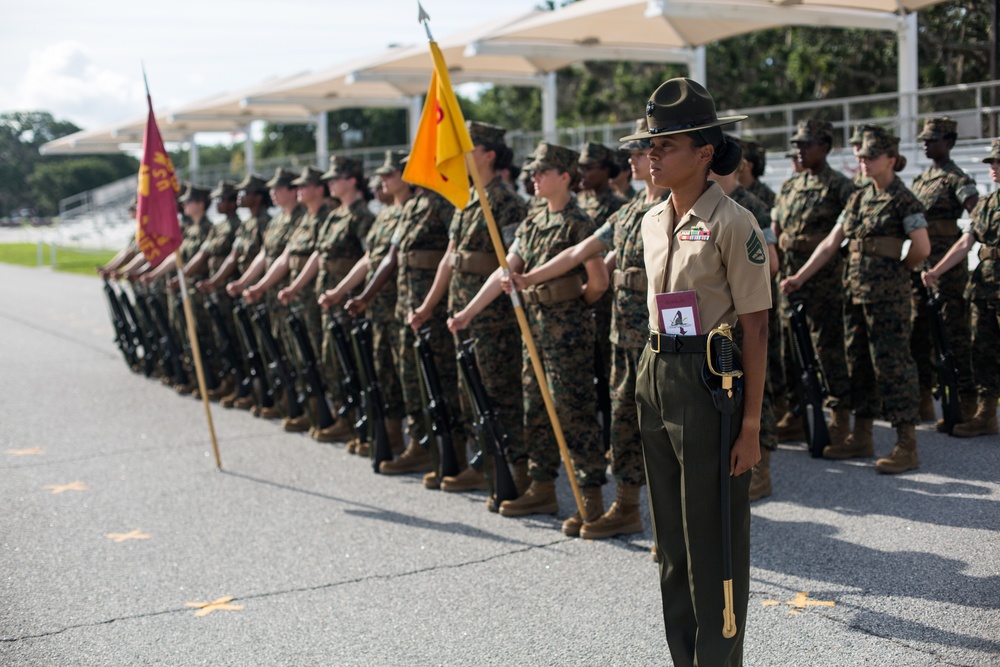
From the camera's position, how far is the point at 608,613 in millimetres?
4504

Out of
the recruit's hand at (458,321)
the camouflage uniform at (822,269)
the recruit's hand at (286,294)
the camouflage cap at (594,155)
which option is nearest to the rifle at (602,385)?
the camouflage uniform at (822,269)

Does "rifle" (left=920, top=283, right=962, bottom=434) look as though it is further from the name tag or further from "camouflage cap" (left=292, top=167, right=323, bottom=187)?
"camouflage cap" (left=292, top=167, right=323, bottom=187)

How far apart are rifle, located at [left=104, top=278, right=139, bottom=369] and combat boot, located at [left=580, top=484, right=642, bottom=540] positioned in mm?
8142

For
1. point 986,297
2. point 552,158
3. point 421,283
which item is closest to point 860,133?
point 986,297

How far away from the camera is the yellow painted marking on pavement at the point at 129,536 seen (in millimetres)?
5812

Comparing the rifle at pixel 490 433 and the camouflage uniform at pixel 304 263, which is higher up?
the camouflage uniform at pixel 304 263

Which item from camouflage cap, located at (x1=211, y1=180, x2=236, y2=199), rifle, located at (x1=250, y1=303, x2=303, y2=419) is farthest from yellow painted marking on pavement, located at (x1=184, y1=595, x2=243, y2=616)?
camouflage cap, located at (x1=211, y1=180, x2=236, y2=199)

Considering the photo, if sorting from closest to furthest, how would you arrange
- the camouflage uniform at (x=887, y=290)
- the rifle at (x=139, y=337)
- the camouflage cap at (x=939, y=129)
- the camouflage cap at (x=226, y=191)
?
the camouflage uniform at (x=887, y=290), the camouflage cap at (x=939, y=129), the camouflage cap at (x=226, y=191), the rifle at (x=139, y=337)

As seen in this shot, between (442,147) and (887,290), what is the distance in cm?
299

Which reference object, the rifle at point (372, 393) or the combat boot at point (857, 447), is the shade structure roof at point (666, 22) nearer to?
the rifle at point (372, 393)

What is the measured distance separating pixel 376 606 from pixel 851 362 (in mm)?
3867

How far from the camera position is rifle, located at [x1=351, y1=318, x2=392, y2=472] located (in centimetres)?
731

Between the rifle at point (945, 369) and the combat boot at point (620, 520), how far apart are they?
285 cm

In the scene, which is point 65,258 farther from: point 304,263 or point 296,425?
point 296,425
